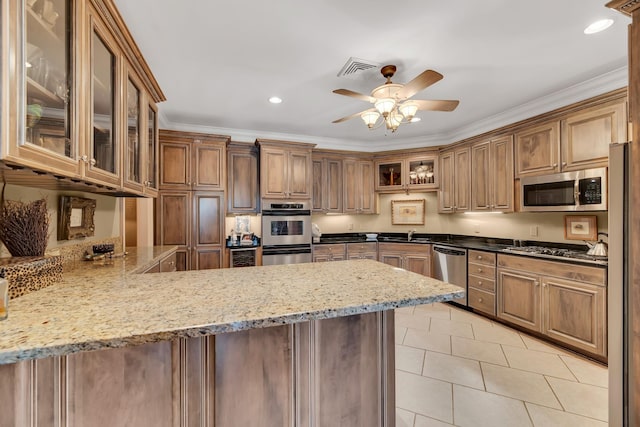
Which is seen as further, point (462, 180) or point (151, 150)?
point (462, 180)

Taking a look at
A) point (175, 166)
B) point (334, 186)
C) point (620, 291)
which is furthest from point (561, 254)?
point (175, 166)

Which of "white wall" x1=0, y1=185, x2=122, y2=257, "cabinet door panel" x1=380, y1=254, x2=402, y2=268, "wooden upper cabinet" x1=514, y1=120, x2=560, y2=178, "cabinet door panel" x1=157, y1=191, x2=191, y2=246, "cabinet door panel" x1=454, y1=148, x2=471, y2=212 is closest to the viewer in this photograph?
"white wall" x1=0, y1=185, x2=122, y2=257

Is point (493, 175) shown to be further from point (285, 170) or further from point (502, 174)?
point (285, 170)

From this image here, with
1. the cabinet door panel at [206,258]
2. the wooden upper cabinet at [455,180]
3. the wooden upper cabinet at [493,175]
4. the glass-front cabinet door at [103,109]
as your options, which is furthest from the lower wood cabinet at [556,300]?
the glass-front cabinet door at [103,109]

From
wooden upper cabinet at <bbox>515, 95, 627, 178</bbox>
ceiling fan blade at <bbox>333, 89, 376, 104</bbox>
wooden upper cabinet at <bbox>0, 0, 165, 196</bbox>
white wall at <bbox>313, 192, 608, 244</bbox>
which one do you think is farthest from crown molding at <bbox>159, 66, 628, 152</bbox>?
ceiling fan blade at <bbox>333, 89, 376, 104</bbox>

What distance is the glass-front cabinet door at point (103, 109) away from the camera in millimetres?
1385

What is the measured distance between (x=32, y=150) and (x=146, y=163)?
1.29 m

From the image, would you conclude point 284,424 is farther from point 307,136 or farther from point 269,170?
point 307,136

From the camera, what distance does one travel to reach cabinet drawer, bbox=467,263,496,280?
11.0ft

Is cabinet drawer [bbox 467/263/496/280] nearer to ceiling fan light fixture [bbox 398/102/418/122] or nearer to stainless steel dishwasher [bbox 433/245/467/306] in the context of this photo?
stainless steel dishwasher [bbox 433/245/467/306]

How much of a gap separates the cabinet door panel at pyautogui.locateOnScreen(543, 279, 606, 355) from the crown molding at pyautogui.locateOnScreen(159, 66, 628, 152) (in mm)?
1903

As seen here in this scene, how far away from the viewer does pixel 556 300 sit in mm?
2693

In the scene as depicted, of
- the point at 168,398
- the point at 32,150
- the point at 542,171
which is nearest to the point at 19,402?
the point at 168,398

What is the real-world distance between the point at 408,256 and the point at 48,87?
4.39 metres
